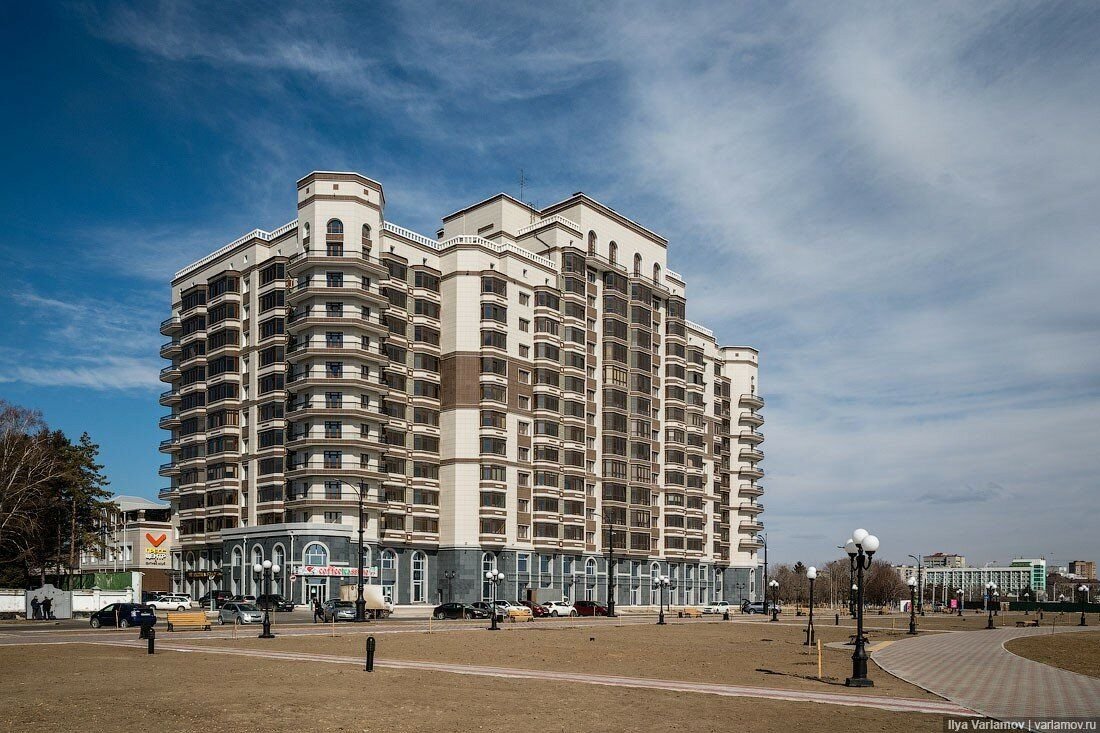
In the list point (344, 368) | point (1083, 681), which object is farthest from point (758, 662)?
point (344, 368)

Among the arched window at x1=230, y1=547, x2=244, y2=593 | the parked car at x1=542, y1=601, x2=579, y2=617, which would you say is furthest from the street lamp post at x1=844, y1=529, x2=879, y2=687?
the arched window at x1=230, y1=547, x2=244, y2=593

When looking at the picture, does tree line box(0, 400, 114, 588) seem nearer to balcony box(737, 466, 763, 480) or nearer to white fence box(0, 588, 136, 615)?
white fence box(0, 588, 136, 615)

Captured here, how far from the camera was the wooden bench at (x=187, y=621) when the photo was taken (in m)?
51.6

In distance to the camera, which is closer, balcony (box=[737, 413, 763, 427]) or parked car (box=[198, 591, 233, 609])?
parked car (box=[198, 591, 233, 609])

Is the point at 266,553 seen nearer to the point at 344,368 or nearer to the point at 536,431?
the point at 344,368

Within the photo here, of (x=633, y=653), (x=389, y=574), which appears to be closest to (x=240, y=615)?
(x=633, y=653)

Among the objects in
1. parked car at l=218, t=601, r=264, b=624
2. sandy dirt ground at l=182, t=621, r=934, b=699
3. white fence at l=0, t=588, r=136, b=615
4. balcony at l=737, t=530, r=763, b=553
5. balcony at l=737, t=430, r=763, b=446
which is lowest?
balcony at l=737, t=530, r=763, b=553

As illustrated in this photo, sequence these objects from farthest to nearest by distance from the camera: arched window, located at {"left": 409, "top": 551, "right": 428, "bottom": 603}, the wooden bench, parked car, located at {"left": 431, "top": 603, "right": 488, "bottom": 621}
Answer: arched window, located at {"left": 409, "top": 551, "right": 428, "bottom": 603}
parked car, located at {"left": 431, "top": 603, "right": 488, "bottom": 621}
the wooden bench

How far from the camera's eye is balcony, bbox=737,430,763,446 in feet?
482

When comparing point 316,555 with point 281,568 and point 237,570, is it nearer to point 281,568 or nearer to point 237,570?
point 281,568

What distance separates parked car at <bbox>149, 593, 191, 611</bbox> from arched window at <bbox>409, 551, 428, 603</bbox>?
2148cm

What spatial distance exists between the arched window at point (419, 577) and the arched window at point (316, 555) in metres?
11.7

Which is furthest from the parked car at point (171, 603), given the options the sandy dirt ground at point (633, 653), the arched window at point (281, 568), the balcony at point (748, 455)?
the balcony at point (748, 455)

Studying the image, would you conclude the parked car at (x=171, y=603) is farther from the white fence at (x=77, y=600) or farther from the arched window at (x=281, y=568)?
the arched window at (x=281, y=568)
